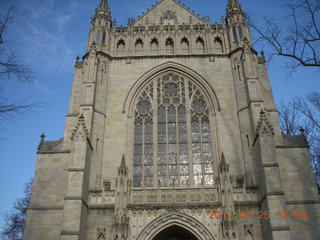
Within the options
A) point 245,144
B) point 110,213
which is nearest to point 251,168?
point 245,144

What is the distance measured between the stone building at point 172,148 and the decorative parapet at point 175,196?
0.05m

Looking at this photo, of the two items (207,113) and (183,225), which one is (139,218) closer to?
(183,225)

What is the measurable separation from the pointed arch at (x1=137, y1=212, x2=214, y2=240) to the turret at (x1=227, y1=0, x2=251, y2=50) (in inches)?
407

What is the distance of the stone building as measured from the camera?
1390cm

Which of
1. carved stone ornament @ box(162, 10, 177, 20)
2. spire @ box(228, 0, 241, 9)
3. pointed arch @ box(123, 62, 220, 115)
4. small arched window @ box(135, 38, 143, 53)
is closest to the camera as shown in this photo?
pointed arch @ box(123, 62, 220, 115)

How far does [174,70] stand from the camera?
1925 centimetres

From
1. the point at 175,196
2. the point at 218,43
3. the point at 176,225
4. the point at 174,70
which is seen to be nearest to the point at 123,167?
the point at 175,196

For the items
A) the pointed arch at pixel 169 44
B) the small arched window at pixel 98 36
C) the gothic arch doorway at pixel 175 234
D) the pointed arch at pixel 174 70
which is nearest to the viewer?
the gothic arch doorway at pixel 175 234

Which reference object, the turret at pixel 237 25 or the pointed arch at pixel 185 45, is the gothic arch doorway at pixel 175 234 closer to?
the pointed arch at pixel 185 45

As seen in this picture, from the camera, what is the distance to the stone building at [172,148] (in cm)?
1390

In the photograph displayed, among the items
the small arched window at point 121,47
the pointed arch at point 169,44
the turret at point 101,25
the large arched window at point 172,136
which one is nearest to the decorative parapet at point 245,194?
the large arched window at point 172,136

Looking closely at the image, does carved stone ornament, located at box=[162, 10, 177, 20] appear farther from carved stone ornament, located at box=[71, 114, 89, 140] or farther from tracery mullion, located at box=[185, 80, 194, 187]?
carved stone ornament, located at box=[71, 114, 89, 140]

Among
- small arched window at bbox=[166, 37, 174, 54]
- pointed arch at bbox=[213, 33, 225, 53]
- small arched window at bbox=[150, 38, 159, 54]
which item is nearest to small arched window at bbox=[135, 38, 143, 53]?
small arched window at bbox=[150, 38, 159, 54]

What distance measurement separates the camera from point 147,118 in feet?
58.3
